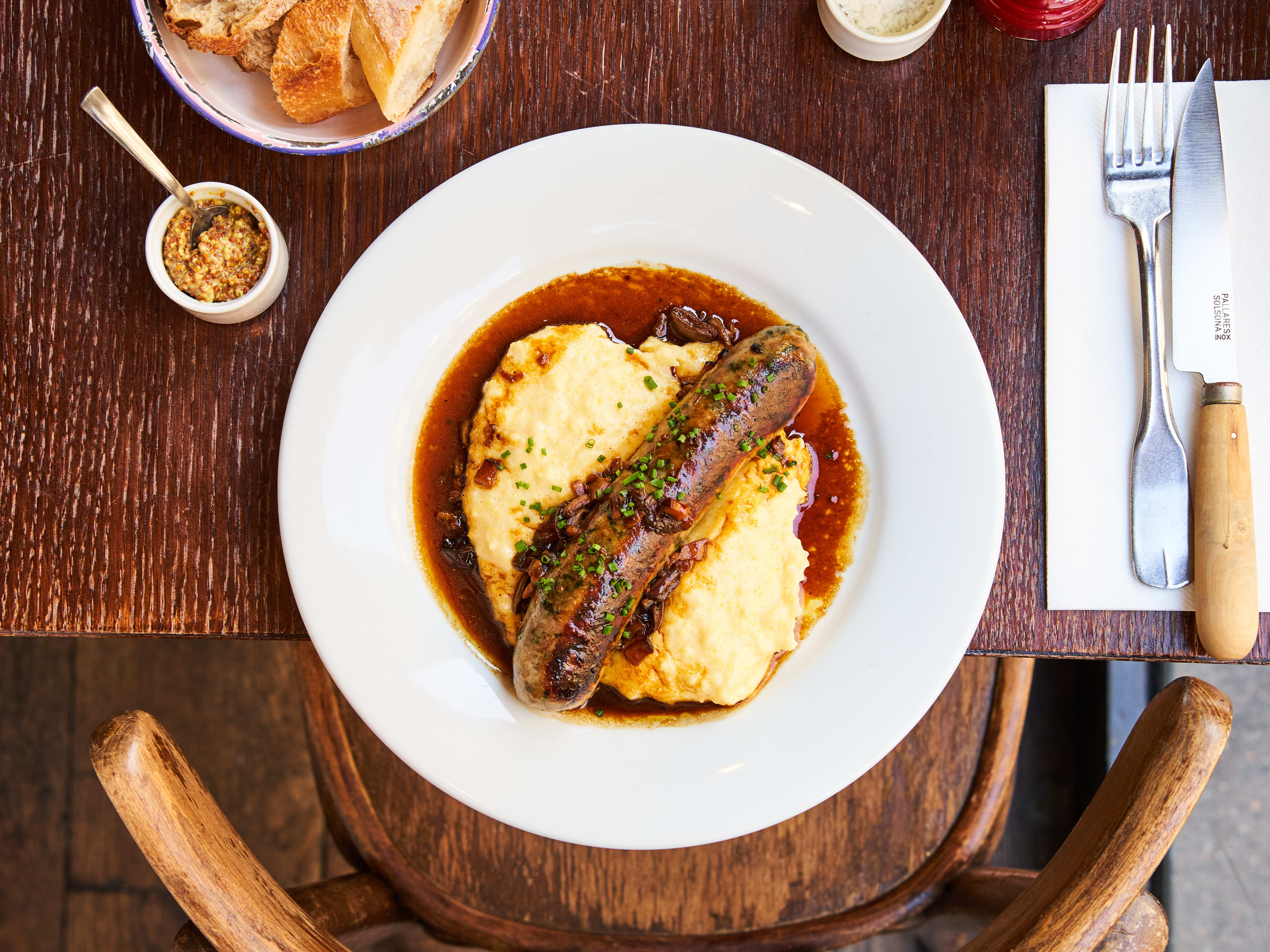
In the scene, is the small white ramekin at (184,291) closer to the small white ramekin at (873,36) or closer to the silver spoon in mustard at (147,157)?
the silver spoon in mustard at (147,157)

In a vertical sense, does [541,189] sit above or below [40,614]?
above

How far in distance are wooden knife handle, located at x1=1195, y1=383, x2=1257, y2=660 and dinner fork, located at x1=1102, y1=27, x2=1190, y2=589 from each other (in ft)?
0.16

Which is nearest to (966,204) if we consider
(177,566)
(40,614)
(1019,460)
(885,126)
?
(885,126)

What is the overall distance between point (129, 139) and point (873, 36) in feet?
6.23

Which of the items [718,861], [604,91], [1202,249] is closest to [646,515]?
[604,91]

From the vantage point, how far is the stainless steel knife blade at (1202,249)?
2182 mm

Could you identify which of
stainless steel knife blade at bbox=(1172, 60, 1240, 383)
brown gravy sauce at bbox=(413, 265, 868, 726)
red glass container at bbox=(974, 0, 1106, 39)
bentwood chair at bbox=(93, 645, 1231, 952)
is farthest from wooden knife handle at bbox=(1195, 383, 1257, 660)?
red glass container at bbox=(974, 0, 1106, 39)

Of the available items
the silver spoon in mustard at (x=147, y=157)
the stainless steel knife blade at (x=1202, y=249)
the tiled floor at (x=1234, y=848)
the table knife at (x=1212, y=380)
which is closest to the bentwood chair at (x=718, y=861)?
the table knife at (x=1212, y=380)

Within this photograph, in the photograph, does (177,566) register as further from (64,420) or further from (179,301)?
(179,301)

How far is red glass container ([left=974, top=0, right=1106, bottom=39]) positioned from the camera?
7.07 feet

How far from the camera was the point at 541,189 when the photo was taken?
2203 millimetres

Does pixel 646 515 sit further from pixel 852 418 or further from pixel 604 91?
pixel 604 91

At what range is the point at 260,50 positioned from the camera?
2018 mm

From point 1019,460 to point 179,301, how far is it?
7.54 ft
